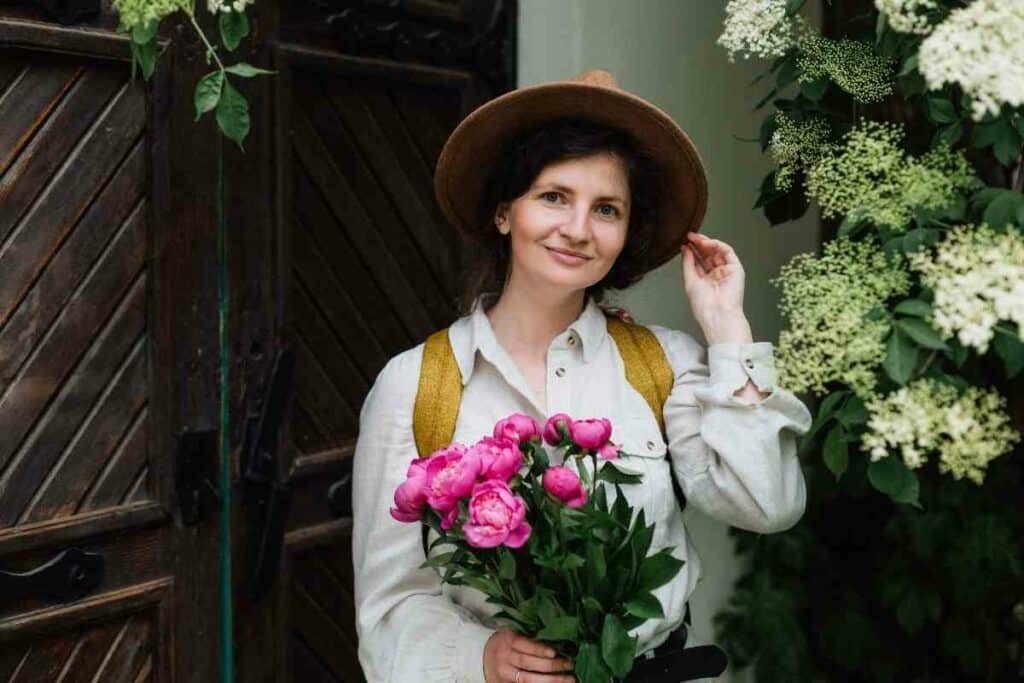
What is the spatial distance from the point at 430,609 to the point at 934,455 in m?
1.66

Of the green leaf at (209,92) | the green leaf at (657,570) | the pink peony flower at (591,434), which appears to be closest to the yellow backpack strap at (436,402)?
the pink peony flower at (591,434)

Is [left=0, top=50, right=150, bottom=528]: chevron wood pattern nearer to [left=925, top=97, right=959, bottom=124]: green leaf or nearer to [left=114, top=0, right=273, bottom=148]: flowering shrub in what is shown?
[left=114, top=0, right=273, bottom=148]: flowering shrub

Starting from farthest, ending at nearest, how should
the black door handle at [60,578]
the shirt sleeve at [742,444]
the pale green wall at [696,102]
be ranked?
the pale green wall at [696,102] < the black door handle at [60,578] < the shirt sleeve at [742,444]

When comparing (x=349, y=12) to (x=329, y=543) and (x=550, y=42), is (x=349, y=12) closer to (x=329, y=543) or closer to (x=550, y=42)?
(x=550, y=42)

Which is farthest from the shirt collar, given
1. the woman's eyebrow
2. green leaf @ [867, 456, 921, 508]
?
green leaf @ [867, 456, 921, 508]

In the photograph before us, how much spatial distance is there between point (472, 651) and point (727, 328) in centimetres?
64

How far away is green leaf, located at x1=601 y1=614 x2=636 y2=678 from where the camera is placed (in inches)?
60.3

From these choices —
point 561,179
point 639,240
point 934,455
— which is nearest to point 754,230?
point 934,455

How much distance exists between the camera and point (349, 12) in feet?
8.25

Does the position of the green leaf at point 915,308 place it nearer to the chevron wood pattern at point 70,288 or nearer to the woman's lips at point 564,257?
the woman's lips at point 564,257

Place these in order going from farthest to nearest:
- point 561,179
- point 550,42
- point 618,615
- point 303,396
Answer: point 550,42 < point 303,396 < point 561,179 < point 618,615

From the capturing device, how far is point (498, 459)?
1.49 metres

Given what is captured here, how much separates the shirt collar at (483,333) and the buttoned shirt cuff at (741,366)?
9.4 inches

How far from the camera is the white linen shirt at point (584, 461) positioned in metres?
1.76
